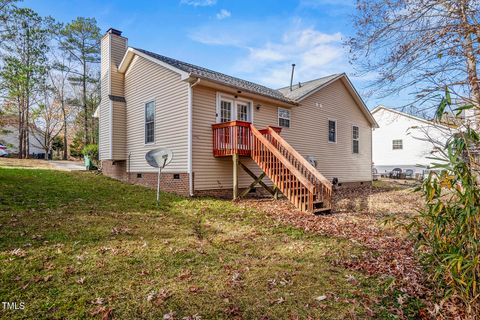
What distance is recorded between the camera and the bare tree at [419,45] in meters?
5.55

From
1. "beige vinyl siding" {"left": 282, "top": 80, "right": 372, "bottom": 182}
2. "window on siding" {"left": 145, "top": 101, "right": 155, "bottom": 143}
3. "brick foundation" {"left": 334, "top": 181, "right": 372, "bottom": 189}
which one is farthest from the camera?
"brick foundation" {"left": 334, "top": 181, "right": 372, "bottom": 189}

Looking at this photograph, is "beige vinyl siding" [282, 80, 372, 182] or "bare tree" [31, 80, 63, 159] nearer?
"beige vinyl siding" [282, 80, 372, 182]

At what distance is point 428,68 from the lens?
601 centimetres

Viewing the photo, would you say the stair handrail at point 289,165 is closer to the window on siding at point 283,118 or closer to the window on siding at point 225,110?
the window on siding at point 225,110

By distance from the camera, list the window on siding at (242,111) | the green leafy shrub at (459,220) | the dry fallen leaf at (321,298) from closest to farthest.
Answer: the green leafy shrub at (459,220), the dry fallen leaf at (321,298), the window on siding at (242,111)

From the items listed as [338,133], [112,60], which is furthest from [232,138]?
[338,133]

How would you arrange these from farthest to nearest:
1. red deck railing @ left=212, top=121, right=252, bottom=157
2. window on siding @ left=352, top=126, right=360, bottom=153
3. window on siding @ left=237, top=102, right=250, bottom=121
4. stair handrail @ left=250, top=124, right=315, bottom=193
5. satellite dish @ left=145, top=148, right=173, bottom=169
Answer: window on siding @ left=352, top=126, right=360, bottom=153 < window on siding @ left=237, top=102, right=250, bottom=121 < red deck railing @ left=212, top=121, right=252, bottom=157 < satellite dish @ left=145, top=148, right=173, bottom=169 < stair handrail @ left=250, top=124, right=315, bottom=193

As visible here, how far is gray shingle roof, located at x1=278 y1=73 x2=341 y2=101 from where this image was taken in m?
13.7

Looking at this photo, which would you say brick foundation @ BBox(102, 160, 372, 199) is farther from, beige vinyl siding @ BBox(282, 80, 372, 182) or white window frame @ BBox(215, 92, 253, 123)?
beige vinyl siding @ BBox(282, 80, 372, 182)

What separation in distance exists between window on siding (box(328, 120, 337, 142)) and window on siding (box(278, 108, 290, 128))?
3462 millimetres

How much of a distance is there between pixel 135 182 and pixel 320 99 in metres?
9.85

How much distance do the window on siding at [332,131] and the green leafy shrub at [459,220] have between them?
12.6 m

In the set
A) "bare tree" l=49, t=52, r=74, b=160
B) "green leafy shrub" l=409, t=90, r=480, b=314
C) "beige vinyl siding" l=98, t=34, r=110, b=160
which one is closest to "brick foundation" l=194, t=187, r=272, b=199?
"beige vinyl siding" l=98, t=34, r=110, b=160

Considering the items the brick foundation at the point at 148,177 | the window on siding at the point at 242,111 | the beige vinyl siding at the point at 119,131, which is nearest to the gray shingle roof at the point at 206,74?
the window on siding at the point at 242,111
